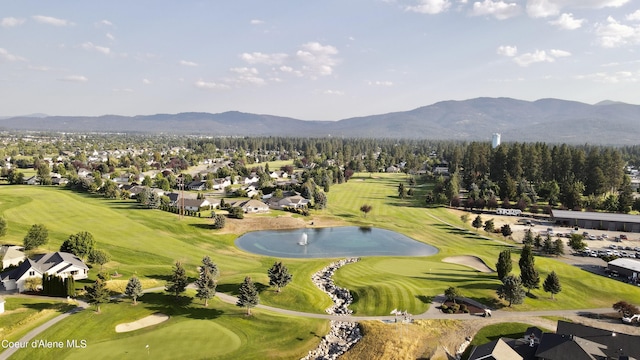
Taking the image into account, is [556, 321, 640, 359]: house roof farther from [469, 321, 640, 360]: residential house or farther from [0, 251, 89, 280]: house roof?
[0, 251, 89, 280]: house roof

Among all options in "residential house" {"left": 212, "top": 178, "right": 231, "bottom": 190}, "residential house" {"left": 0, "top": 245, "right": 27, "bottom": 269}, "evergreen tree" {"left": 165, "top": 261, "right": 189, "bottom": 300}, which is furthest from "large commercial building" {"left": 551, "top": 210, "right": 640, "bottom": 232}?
"residential house" {"left": 0, "top": 245, "right": 27, "bottom": 269}

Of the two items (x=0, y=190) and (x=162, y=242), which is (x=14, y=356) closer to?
(x=162, y=242)

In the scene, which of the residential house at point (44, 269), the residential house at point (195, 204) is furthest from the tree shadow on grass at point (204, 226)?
the residential house at point (44, 269)

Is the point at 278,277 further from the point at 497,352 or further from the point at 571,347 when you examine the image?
the point at 571,347

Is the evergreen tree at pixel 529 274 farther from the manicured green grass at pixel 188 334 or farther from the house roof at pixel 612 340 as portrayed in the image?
the manicured green grass at pixel 188 334

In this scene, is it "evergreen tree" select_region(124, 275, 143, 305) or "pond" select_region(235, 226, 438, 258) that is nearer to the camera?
"evergreen tree" select_region(124, 275, 143, 305)

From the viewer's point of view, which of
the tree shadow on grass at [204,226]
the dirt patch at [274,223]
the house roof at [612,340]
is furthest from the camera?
the dirt patch at [274,223]

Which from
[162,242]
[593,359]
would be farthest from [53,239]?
[593,359]
